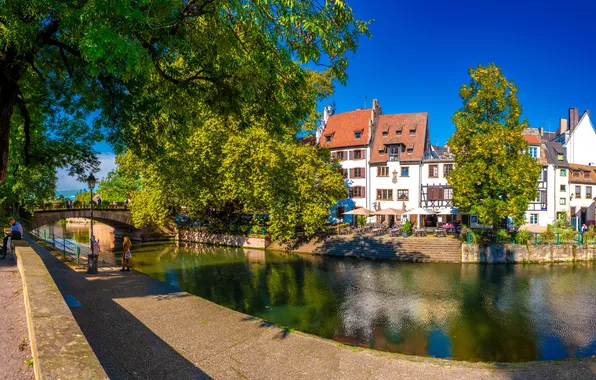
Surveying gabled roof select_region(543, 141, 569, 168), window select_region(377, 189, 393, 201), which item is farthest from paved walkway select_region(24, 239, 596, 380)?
gabled roof select_region(543, 141, 569, 168)

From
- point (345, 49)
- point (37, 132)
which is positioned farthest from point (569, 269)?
point (37, 132)

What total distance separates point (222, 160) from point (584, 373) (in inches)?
1210

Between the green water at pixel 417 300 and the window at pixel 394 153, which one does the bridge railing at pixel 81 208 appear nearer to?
the green water at pixel 417 300

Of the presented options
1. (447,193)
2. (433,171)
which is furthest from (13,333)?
(433,171)

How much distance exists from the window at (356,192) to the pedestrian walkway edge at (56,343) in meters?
40.7

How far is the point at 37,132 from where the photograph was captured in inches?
710

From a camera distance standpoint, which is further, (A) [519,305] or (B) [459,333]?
(A) [519,305]

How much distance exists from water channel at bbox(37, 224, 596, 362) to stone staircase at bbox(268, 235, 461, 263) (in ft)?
4.89

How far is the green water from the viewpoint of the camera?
1311 cm

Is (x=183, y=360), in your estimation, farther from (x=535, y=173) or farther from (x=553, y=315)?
(x=535, y=173)

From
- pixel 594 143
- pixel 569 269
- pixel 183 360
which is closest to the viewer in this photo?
pixel 183 360

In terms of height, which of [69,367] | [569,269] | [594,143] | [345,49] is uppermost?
[594,143]

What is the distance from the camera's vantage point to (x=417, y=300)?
60.5ft

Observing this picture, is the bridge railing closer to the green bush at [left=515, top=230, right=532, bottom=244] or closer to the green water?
the green water
